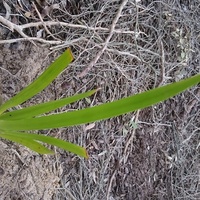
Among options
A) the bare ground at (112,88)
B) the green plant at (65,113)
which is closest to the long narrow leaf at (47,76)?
the green plant at (65,113)

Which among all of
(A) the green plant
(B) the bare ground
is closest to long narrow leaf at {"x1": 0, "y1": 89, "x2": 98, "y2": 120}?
(A) the green plant

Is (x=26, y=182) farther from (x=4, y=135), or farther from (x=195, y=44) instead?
(x=195, y=44)

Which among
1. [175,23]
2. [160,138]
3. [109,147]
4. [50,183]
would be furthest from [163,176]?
[175,23]

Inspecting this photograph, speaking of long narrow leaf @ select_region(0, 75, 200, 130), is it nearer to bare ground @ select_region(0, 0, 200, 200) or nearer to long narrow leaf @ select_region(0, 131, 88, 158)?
long narrow leaf @ select_region(0, 131, 88, 158)

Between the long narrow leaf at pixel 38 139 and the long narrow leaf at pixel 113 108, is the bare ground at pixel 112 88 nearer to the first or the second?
the long narrow leaf at pixel 38 139

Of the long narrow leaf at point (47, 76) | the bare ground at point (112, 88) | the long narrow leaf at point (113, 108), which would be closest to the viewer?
the long narrow leaf at point (113, 108)

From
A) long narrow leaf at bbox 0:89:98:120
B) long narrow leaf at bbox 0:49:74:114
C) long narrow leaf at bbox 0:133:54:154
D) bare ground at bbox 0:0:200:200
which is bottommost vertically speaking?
long narrow leaf at bbox 0:133:54:154
